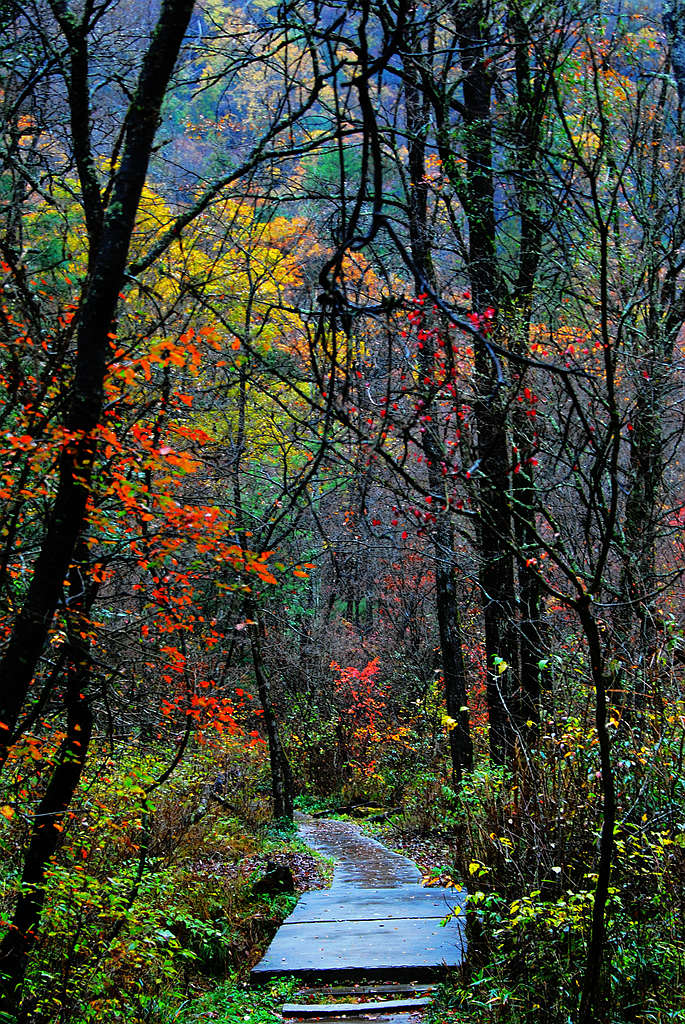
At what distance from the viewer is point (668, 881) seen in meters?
3.71

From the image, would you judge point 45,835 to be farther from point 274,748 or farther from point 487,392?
point 274,748

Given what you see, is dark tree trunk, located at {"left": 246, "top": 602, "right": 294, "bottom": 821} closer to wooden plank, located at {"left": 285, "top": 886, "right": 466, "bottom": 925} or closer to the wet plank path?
the wet plank path

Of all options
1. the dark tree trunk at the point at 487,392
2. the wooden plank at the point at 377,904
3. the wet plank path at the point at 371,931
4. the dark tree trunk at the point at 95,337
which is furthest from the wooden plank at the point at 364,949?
the dark tree trunk at the point at 95,337

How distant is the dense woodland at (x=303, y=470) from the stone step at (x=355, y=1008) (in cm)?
27

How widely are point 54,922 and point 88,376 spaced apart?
Result: 3.66 m

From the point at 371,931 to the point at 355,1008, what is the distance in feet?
4.42

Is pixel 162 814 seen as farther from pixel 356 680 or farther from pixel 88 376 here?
pixel 356 680

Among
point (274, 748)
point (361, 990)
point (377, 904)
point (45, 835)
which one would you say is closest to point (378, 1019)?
point (361, 990)

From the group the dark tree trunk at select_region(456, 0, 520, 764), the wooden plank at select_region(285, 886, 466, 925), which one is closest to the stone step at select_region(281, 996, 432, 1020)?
the wooden plank at select_region(285, 886, 466, 925)

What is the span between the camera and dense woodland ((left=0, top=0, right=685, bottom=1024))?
3.03m

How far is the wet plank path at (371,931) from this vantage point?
5559 mm

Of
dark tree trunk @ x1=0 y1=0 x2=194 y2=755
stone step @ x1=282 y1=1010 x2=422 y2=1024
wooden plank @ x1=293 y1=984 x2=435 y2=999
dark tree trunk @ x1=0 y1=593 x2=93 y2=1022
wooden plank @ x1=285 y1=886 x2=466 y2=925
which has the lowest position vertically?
wooden plank @ x1=285 y1=886 x2=466 y2=925

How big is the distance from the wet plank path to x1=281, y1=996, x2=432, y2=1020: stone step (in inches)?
12.9

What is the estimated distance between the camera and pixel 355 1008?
Result: 507 centimetres
